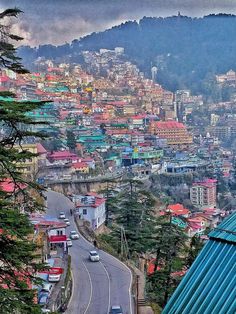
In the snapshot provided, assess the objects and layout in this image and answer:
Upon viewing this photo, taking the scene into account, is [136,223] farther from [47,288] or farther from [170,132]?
[170,132]

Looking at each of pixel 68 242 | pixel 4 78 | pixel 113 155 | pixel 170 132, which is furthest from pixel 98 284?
pixel 170 132

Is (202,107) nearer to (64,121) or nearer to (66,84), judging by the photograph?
(66,84)

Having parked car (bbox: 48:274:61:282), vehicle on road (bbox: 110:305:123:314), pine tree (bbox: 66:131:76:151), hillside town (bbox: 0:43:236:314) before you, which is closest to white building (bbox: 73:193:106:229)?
hillside town (bbox: 0:43:236:314)

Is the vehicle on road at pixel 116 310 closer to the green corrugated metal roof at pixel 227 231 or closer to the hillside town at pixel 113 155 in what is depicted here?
the hillside town at pixel 113 155

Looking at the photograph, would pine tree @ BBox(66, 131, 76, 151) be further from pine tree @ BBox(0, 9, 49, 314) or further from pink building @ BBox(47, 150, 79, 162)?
pine tree @ BBox(0, 9, 49, 314)

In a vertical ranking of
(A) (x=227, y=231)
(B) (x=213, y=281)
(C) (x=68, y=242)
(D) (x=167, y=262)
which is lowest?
(C) (x=68, y=242)

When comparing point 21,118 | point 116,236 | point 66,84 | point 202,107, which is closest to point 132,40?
point 202,107

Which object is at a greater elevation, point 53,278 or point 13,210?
point 13,210
